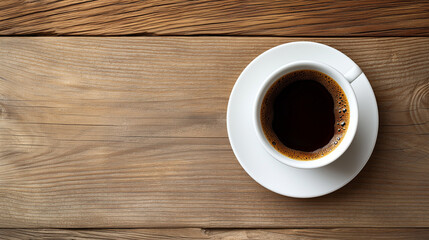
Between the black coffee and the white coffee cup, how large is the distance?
0.05 meters

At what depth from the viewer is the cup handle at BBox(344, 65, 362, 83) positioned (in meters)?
0.71

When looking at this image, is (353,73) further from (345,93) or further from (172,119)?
(172,119)

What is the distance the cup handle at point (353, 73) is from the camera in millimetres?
715

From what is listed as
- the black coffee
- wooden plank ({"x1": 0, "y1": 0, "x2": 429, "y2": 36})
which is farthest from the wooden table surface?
the black coffee

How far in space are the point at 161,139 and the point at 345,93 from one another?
43 cm

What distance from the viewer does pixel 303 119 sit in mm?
787

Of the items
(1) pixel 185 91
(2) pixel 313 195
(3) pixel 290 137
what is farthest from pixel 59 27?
(2) pixel 313 195

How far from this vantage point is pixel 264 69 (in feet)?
2.62

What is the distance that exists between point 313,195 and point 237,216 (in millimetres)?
193

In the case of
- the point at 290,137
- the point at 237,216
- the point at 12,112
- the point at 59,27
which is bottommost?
the point at 237,216

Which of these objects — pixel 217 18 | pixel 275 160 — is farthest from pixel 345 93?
pixel 217 18

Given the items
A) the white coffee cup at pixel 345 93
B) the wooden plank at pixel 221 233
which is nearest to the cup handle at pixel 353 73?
the white coffee cup at pixel 345 93

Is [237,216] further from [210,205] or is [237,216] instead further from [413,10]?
[413,10]

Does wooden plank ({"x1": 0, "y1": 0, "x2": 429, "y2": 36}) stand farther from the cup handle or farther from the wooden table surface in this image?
the cup handle
